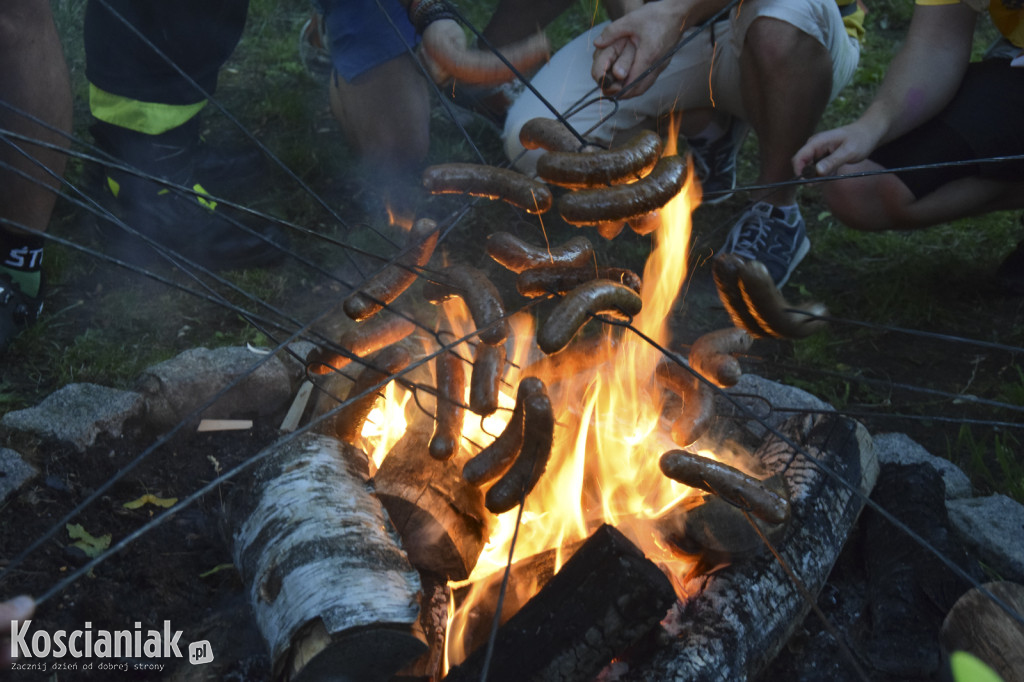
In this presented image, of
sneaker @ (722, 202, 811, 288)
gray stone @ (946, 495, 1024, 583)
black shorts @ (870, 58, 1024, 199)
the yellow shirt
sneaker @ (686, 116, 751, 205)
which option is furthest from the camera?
sneaker @ (686, 116, 751, 205)

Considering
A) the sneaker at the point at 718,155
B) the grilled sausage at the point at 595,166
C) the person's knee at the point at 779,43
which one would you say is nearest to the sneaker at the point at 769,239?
the sneaker at the point at 718,155

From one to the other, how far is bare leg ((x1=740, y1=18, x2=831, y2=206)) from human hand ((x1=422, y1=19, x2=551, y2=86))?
1.30 meters

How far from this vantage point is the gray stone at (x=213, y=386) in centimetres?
290

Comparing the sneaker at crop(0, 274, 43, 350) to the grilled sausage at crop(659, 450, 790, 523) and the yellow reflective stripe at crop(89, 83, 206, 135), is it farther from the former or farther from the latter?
the grilled sausage at crop(659, 450, 790, 523)

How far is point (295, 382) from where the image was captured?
318 centimetres

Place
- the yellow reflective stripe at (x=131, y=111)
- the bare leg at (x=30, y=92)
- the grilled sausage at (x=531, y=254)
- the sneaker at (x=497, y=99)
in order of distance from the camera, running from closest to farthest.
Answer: the grilled sausage at (x=531, y=254)
the bare leg at (x=30, y=92)
the yellow reflective stripe at (x=131, y=111)
the sneaker at (x=497, y=99)

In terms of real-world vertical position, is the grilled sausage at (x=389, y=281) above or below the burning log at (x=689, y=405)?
above

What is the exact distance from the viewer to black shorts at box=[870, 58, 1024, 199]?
12.2 ft

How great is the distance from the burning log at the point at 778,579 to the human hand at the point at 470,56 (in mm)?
1761

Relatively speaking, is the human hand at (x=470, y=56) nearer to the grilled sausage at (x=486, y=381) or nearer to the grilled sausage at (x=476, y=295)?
the grilled sausage at (x=476, y=295)

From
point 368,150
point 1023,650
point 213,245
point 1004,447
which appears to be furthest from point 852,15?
point 213,245

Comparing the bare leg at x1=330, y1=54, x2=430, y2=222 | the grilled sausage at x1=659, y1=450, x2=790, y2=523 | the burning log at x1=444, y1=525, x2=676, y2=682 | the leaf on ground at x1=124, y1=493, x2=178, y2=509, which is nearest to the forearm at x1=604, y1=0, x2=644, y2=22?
the bare leg at x1=330, y1=54, x2=430, y2=222

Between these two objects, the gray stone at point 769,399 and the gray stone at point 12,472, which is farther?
the gray stone at point 769,399

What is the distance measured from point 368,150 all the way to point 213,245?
48.8 inches
